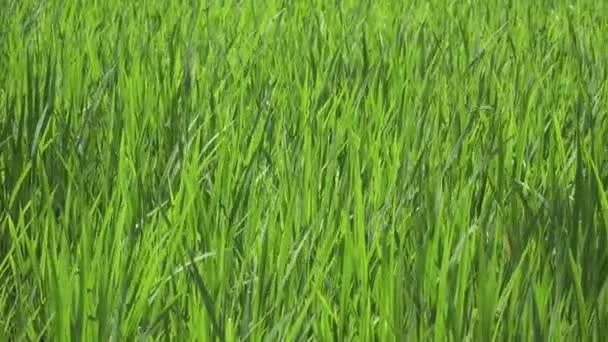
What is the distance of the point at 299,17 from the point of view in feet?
9.10

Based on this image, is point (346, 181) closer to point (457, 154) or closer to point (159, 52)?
point (457, 154)

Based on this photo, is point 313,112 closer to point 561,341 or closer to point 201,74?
point 201,74

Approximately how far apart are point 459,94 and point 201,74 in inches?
19.4

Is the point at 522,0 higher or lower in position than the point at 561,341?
lower

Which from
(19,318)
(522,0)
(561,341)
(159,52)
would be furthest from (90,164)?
(522,0)

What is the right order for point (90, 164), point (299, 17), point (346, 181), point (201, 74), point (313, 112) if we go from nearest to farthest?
point (346, 181) < point (90, 164) < point (313, 112) < point (201, 74) < point (299, 17)

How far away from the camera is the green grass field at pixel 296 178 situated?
115cm

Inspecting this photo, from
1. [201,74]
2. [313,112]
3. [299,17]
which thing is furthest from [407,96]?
[299,17]

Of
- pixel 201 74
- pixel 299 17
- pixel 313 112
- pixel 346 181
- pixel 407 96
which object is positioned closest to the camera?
pixel 346 181

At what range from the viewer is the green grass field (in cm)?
115

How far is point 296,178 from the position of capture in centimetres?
147

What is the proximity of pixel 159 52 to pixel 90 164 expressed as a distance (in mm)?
672

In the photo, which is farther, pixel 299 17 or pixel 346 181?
pixel 299 17

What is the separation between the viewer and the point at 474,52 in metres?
2.49
